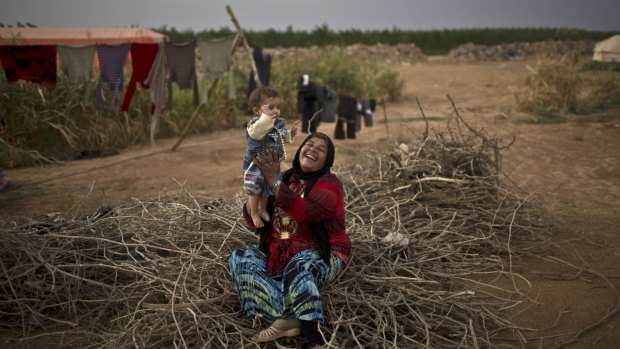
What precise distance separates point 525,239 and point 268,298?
8.89 ft

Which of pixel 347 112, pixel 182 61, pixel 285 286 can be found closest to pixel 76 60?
pixel 182 61

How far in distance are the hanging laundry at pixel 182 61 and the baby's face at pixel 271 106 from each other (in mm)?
4917

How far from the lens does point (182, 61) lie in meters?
7.61

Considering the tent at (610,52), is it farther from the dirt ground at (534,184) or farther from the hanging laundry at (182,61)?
the hanging laundry at (182,61)

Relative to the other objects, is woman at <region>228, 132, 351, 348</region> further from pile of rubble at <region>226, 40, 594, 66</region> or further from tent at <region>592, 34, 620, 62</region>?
pile of rubble at <region>226, 40, 594, 66</region>

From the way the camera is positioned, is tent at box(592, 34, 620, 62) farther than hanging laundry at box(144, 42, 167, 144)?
Yes

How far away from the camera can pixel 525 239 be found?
4.71 metres

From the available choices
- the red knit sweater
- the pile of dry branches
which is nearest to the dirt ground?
the pile of dry branches

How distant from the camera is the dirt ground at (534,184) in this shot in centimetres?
352

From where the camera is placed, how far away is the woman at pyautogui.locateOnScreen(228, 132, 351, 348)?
2775 millimetres

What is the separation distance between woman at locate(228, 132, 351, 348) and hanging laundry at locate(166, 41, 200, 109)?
16.0 ft

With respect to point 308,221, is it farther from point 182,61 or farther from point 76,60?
point 182,61

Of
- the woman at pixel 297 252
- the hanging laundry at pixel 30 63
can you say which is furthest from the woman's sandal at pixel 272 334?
the hanging laundry at pixel 30 63

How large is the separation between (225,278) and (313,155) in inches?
35.3
